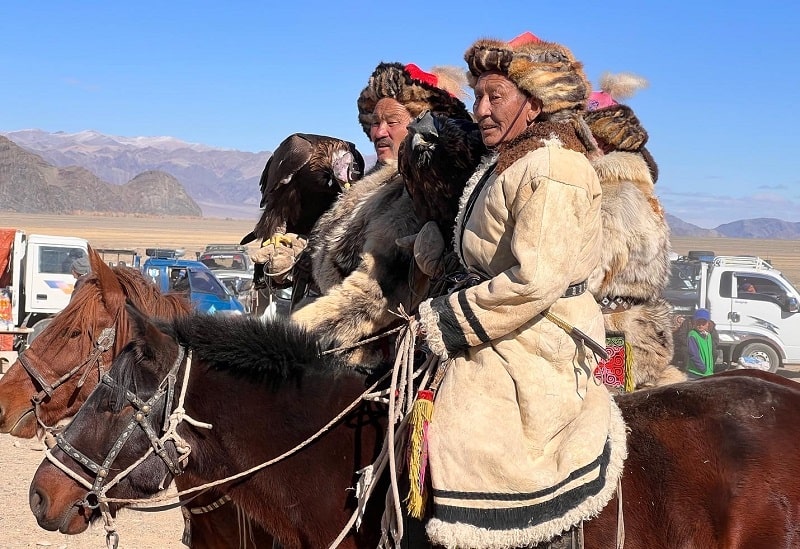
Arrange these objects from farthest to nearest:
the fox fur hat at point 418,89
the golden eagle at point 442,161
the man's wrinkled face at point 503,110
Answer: the fox fur hat at point 418,89
the golden eagle at point 442,161
the man's wrinkled face at point 503,110

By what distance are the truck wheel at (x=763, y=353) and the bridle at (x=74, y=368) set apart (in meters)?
14.3

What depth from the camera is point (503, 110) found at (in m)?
2.96

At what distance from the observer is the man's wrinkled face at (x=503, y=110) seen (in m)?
2.95

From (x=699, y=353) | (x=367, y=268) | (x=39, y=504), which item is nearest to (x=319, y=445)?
(x=39, y=504)

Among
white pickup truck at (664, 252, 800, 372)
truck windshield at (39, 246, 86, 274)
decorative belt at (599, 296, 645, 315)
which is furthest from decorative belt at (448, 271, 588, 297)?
truck windshield at (39, 246, 86, 274)

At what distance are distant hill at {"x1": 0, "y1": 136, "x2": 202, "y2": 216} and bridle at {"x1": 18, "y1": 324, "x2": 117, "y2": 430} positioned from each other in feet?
338

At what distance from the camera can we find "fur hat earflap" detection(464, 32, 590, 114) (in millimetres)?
2896

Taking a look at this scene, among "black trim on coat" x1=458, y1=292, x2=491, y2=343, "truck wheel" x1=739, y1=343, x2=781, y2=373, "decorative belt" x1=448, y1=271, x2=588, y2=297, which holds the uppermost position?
"decorative belt" x1=448, y1=271, x2=588, y2=297

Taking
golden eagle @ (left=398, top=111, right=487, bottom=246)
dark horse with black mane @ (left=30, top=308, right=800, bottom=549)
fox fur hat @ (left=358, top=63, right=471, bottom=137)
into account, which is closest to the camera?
dark horse with black mane @ (left=30, top=308, right=800, bottom=549)

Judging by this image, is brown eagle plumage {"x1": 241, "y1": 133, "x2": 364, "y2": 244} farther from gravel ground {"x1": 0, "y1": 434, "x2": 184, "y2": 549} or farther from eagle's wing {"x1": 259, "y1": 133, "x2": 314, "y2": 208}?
gravel ground {"x1": 0, "y1": 434, "x2": 184, "y2": 549}

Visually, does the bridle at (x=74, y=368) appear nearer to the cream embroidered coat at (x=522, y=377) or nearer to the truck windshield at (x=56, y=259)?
the cream embroidered coat at (x=522, y=377)

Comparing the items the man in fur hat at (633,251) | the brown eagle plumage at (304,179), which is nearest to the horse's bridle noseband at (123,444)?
the man in fur hat at (633,251)

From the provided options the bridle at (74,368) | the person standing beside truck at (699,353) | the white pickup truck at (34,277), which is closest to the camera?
the bridle at (74,368)

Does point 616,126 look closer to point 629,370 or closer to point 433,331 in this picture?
point 629,370
